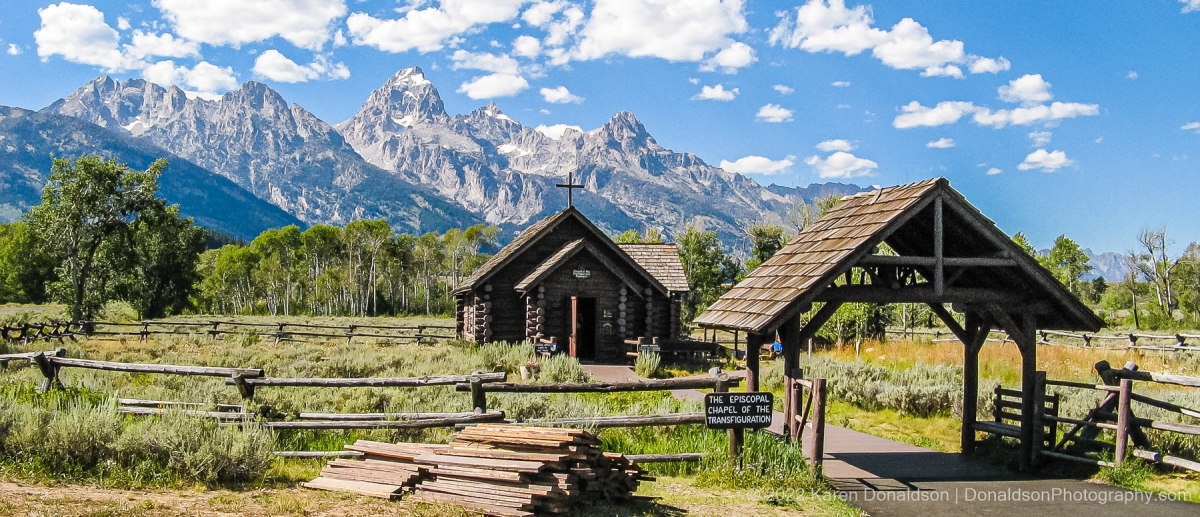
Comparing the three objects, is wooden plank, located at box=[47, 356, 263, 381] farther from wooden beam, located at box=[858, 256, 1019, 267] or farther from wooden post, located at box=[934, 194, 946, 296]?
wooden post, located at box=[934, 194, 946, 296]

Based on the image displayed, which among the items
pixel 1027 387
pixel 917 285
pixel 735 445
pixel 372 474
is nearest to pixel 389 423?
pixel 372 474

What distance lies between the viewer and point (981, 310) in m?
11.8

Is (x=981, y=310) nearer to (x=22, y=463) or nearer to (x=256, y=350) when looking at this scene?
(x=22, y=463)

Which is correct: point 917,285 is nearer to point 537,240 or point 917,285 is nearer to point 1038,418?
point 1038,418

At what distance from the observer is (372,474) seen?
8562 millimetres

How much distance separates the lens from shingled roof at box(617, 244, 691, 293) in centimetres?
2976

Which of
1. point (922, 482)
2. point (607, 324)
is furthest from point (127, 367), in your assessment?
point (607, 324)

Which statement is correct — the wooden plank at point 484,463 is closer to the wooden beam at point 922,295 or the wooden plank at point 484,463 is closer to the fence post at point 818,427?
the fence post at point 818,427

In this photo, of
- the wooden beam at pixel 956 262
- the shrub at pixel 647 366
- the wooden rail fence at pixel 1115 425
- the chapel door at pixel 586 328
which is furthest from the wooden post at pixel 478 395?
the chapel door at pixel 586 328

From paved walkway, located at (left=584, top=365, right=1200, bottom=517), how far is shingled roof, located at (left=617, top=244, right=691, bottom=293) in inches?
680

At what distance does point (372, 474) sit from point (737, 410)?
4341 mm

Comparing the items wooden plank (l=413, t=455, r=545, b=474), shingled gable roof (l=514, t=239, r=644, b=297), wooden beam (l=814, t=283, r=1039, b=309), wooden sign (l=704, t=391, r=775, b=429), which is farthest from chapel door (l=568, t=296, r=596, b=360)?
wooden plank (l=413, t=455, r=545, b=474)

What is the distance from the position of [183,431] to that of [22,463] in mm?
1609

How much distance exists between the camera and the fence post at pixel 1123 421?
10.3m
